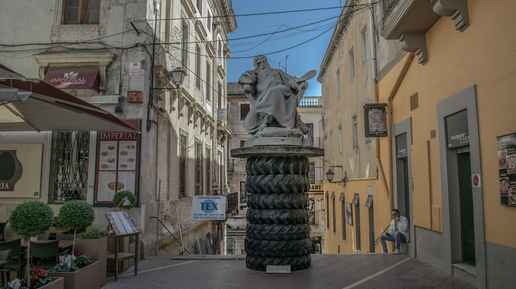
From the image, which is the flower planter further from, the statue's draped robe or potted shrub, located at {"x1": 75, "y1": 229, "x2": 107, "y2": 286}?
the statue's draped robe

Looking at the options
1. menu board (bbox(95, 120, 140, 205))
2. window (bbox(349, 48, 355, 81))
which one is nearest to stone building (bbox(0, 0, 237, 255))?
menu board (bbox(95, 120, 140, 205))

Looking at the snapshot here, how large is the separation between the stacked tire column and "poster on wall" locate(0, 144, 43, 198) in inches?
235

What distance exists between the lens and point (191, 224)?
13.8 metres

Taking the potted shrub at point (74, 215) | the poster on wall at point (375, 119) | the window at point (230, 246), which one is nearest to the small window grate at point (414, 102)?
the poster on wall at point (375, 119)

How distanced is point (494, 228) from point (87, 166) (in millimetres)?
8452

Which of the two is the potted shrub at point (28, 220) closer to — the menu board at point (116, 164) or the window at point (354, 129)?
the menu board at point (116, 164)

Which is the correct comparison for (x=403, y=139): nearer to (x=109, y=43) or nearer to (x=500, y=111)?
(x=500, y=111)

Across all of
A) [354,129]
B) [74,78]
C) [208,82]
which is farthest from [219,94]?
[74,78]

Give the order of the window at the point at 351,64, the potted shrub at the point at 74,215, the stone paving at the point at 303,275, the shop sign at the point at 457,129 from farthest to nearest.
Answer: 1. the window at the point at 351,64
2. the shop sign at the point at 457,129
3. the stone paving at the point at 303,275
4. the potted shrub at the point at 74,215

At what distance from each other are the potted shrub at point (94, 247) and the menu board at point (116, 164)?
3.33m

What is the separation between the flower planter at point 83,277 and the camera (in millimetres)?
4875

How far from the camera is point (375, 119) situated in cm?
983

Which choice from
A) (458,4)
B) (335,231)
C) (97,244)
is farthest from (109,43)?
(335,231)

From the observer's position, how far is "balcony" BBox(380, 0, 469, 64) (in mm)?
5770
